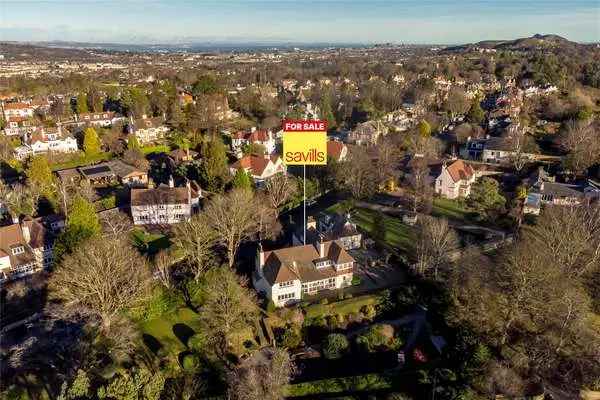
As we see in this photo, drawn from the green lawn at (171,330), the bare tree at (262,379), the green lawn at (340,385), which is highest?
the bare tree at (262,379)

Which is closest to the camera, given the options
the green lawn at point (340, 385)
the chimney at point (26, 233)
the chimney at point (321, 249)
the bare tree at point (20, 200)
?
the green lawn at point (340, 385)

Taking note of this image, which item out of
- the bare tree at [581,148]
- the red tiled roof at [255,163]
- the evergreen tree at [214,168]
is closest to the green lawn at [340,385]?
the evergreen tree at [214,168]

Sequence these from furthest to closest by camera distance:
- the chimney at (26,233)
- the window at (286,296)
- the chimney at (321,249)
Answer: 1. the chimney at (26,233)
2. the chimney at (321,249)
3. the window at (286,296)

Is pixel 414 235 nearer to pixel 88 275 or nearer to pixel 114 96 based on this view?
pixel 88 275

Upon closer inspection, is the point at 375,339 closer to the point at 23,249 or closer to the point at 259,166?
the point at 23,249

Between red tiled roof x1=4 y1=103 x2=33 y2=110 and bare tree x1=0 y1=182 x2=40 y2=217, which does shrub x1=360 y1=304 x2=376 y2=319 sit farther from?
red tiled roof x1=4 y1=103 x2=33 y2=110

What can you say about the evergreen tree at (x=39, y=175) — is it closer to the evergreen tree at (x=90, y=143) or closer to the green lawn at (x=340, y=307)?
the evergreen tree at (x=90, y=143)
